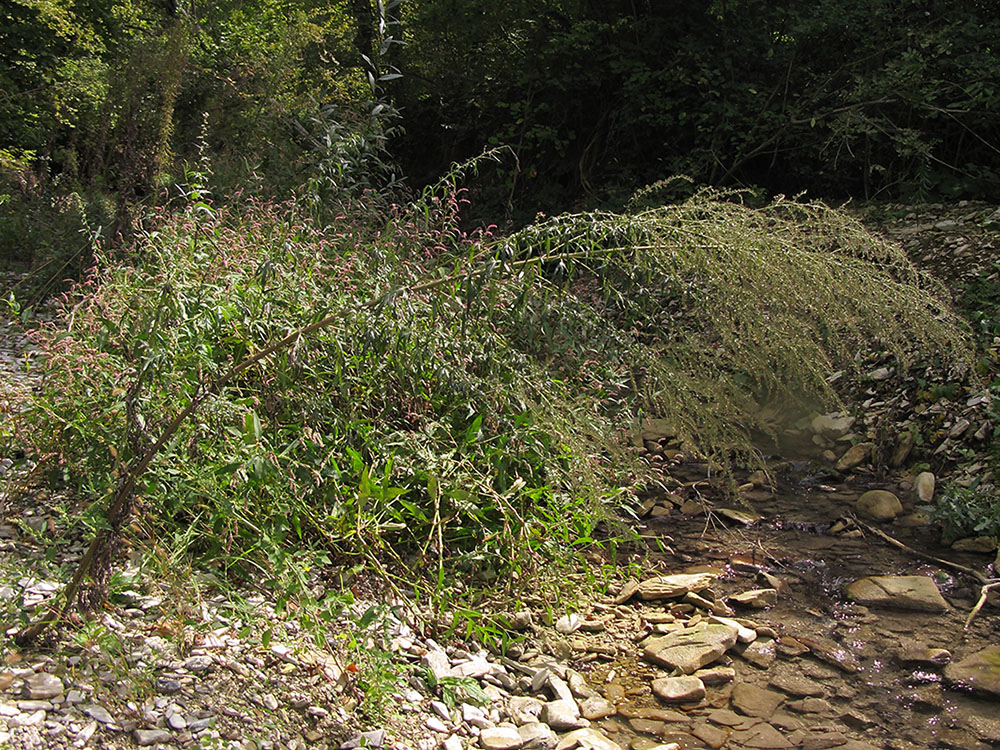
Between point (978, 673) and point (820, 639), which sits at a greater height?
point (978, 673)

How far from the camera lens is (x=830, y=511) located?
4375 millimetres

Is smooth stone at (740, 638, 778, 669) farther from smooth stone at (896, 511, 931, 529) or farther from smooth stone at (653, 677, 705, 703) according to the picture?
smooth stone at (896, 511, 931, 529)

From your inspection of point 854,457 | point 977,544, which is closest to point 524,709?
point 977,544

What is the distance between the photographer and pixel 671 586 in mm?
3527

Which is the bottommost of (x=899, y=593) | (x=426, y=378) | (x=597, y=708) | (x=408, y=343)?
(x=597, y=708)

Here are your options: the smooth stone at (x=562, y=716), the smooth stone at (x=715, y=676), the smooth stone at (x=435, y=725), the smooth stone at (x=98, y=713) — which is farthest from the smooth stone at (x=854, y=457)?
the smooth stone at (x=98, y=713)

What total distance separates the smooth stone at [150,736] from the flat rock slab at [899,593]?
269 centimetres

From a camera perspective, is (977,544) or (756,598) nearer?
(756,598)

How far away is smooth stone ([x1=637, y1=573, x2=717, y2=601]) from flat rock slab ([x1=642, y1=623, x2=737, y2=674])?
26cm

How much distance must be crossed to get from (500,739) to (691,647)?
936mm

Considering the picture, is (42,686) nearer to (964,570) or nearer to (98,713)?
(98,713)

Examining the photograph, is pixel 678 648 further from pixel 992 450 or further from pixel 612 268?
pixel 992 450

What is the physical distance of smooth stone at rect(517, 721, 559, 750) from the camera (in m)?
2.49

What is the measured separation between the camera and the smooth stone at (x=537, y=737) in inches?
97.9
